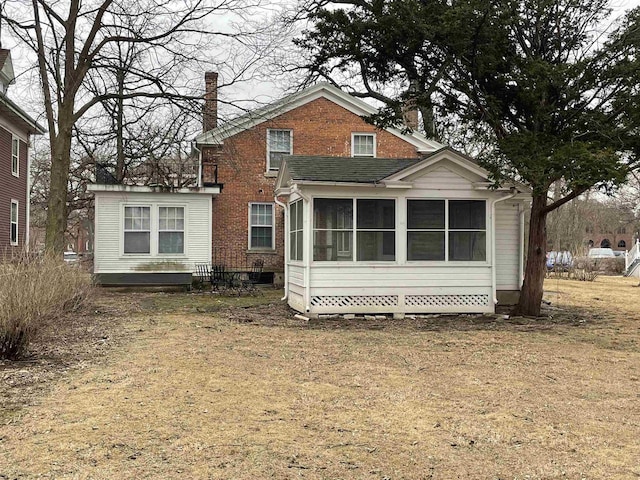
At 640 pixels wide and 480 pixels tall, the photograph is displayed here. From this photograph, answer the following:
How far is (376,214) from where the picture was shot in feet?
43.2

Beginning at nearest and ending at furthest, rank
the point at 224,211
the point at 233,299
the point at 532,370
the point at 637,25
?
the point at 532,370 → the point at 637,25 → the point at 233,299 → the point at 224,211

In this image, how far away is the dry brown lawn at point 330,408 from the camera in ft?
14.3

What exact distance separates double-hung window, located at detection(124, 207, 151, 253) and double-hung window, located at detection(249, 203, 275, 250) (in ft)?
11.7

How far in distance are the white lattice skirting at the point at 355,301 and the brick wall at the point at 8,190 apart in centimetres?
1264

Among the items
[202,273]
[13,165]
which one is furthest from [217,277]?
[13,165]

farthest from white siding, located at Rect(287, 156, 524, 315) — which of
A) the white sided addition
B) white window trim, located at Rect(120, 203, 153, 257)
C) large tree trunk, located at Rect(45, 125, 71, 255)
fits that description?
large tree trunk, located at Rect(45, 125, 71, 255)

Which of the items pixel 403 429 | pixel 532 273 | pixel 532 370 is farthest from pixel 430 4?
pixel 403 429

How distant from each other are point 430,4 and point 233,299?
912 centimetres

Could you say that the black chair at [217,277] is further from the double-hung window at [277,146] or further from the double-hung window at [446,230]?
the double-hung window at [446,230]

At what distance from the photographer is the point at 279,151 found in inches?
852

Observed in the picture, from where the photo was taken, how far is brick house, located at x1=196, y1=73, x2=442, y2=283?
827 inches

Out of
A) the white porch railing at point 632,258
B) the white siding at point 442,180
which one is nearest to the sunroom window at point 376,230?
the white siding at point 442,180

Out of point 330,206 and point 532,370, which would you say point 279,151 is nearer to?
point 330,206

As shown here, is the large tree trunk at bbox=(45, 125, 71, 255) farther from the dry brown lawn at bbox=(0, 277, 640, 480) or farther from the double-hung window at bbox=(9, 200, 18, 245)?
the dry brown lawn at bbox=(0, 277, 640, 480)
